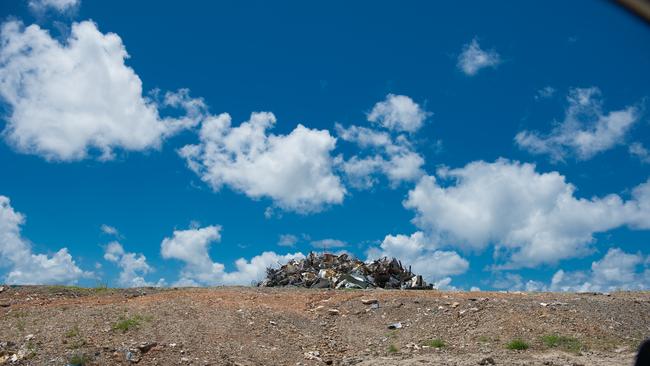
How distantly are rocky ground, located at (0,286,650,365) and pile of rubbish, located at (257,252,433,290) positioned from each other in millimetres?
5853

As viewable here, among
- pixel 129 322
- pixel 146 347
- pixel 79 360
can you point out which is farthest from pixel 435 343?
pixel 79 360

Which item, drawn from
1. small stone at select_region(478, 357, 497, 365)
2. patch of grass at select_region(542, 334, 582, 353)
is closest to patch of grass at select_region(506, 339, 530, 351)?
patch of grass at select_region(542, 334, 582, 353)

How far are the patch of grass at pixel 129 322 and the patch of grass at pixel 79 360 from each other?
4.80 feet

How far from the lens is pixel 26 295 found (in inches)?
697

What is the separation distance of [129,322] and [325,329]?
4.50 metres

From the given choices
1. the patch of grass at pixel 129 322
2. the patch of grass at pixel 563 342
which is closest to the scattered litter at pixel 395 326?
the patch of grass at pixel 563 342

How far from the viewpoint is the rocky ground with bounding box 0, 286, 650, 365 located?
11.8 metres

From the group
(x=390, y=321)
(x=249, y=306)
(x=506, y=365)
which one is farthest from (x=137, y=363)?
(x=506, y=365)

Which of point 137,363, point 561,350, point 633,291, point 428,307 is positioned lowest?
point 137,363

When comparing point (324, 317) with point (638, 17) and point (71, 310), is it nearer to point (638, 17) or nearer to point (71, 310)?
point (71, 310)

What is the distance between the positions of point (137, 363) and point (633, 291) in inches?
617

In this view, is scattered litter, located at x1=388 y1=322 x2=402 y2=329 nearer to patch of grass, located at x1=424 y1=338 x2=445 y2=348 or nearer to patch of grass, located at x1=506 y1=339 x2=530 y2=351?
patch of grass, located at x1=424 y1=338 x2=445 y2=348

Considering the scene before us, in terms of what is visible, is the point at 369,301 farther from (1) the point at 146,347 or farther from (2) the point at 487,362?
(1) the point at 146,347

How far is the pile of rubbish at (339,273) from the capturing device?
75.0 ft
